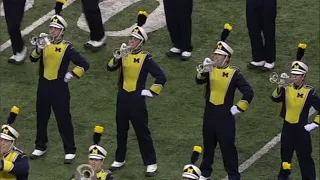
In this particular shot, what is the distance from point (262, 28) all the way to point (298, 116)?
2.32 meters

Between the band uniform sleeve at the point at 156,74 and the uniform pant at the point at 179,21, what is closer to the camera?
the band uniform sleeve at the point at 156,74

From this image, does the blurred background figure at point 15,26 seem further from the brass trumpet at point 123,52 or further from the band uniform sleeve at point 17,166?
the band uniform sleeve at point 17,166

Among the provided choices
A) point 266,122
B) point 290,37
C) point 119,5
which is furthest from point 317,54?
point 119,5

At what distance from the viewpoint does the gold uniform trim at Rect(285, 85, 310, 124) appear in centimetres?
1125

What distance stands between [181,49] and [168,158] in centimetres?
194

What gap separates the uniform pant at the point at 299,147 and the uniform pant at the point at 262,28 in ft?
7.06

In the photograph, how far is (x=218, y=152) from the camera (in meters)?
12.4

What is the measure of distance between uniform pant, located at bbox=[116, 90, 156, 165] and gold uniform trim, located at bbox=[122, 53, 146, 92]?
10 cm

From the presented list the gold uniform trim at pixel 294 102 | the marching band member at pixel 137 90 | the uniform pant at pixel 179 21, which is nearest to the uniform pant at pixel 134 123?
the marching band member at pixel 137 90

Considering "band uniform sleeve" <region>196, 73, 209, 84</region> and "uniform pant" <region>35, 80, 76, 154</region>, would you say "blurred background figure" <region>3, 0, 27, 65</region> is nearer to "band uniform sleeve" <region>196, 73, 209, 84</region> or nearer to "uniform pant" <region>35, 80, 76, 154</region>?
"uniform pant" <region>35, 80, 76, 154</region>

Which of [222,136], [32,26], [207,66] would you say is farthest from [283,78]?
[32,26]

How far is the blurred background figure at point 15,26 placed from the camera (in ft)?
44.1

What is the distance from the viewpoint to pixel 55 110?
39.3 feet

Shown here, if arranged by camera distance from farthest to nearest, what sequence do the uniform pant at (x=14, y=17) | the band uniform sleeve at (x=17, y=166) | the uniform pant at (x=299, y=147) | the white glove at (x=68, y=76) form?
the uniform pant at (x=14, y=17), the white glove at (x=68, y=76), the uniform pant at (x=299, y=147), the band uniform sleeve at (x=17, y=166)
